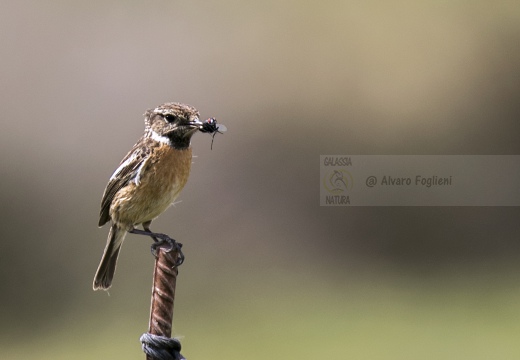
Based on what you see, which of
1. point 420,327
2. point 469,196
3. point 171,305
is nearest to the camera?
point 171,305

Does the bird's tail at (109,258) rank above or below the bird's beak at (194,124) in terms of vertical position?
below

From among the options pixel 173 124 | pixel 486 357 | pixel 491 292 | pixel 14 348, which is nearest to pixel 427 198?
pixel 491 292

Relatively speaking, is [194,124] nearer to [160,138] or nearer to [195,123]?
[195,123]

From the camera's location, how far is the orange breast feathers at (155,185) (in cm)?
365

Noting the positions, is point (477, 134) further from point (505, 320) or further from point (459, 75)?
point (505, 320)

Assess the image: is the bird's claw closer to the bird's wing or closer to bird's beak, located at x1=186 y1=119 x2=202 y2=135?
the bird's wing

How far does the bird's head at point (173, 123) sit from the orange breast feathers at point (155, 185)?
1.8 inches

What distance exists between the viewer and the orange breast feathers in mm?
3648

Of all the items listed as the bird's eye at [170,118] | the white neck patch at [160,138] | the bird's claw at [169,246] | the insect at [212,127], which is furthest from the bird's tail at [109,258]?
the insect at [212,127]

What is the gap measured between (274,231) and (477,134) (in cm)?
278

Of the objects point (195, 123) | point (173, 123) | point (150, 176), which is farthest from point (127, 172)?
point (195, 123)

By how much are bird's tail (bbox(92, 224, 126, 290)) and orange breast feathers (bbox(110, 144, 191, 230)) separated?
0.60 ft

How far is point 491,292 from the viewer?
939cm

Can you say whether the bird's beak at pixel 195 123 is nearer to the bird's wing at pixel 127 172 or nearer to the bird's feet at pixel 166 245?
the bird's wing at pixel 127 172
